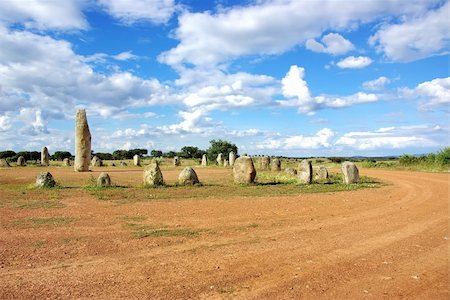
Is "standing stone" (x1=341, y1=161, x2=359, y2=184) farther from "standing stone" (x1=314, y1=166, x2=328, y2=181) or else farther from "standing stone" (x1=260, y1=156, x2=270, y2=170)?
"standing stone" (x1=260, y1=156, x2=270, y2=170)

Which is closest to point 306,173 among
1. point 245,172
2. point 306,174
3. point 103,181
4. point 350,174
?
point 306,174

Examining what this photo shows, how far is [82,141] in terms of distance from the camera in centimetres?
3025

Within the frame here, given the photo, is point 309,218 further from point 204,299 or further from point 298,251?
point 204,299

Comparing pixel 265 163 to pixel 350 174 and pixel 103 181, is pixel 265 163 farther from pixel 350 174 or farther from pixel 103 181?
pixel 103 181

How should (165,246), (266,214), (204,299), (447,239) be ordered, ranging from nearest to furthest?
(204,299) → (165,246) → (447,239) → (266,214)

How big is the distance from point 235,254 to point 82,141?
24936 millimetres

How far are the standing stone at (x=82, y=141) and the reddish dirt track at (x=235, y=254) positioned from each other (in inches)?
692

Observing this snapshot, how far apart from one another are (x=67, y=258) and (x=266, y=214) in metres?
6.23

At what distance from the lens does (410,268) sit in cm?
682

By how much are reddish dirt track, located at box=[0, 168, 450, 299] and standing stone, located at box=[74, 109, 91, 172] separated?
17572 mm

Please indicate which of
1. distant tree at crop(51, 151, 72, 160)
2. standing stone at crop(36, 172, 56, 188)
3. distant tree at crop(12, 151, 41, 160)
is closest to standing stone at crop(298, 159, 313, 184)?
standing stone at crop(36, 172, 56, 188)

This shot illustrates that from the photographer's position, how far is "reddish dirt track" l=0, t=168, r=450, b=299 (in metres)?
5.88

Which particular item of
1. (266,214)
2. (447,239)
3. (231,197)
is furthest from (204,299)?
(231,197)

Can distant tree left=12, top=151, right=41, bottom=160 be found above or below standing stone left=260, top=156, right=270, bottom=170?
above
